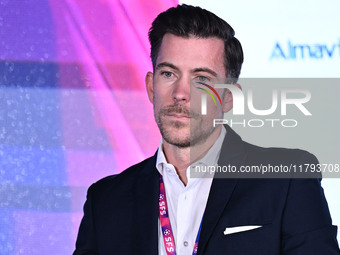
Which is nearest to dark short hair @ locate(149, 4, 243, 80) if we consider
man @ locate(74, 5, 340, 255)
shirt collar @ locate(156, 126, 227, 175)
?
man @ locate(74, 5, 340, 255)

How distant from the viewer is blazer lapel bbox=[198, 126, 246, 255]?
1786mm

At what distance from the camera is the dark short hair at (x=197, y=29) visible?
204 centimetres

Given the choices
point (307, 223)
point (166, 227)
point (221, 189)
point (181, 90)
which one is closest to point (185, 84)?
point (181, 90)

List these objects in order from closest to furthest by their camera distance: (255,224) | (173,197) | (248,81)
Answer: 1. (255,224)
2. (173,197)
3. (248,81)

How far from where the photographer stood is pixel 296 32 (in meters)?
3.15

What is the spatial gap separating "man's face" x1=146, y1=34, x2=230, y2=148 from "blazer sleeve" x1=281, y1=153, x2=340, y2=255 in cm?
38

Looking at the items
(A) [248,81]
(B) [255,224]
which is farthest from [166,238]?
(A) [248,81]

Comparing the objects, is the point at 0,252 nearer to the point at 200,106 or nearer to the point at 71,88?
the point at 71,88

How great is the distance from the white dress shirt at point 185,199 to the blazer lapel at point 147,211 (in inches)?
1.2

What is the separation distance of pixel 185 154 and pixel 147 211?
24cm

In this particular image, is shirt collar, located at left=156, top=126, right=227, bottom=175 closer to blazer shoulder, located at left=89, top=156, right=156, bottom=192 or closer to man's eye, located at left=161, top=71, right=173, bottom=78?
blazer shoulder, located at left=89, top=156, right=156, bottom=192

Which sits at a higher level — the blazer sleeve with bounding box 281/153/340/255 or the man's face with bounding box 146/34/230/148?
the man's face with bounding box 146/34/230/148

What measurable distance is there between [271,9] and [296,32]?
19 centimetres

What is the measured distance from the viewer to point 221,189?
1858 millimetres
